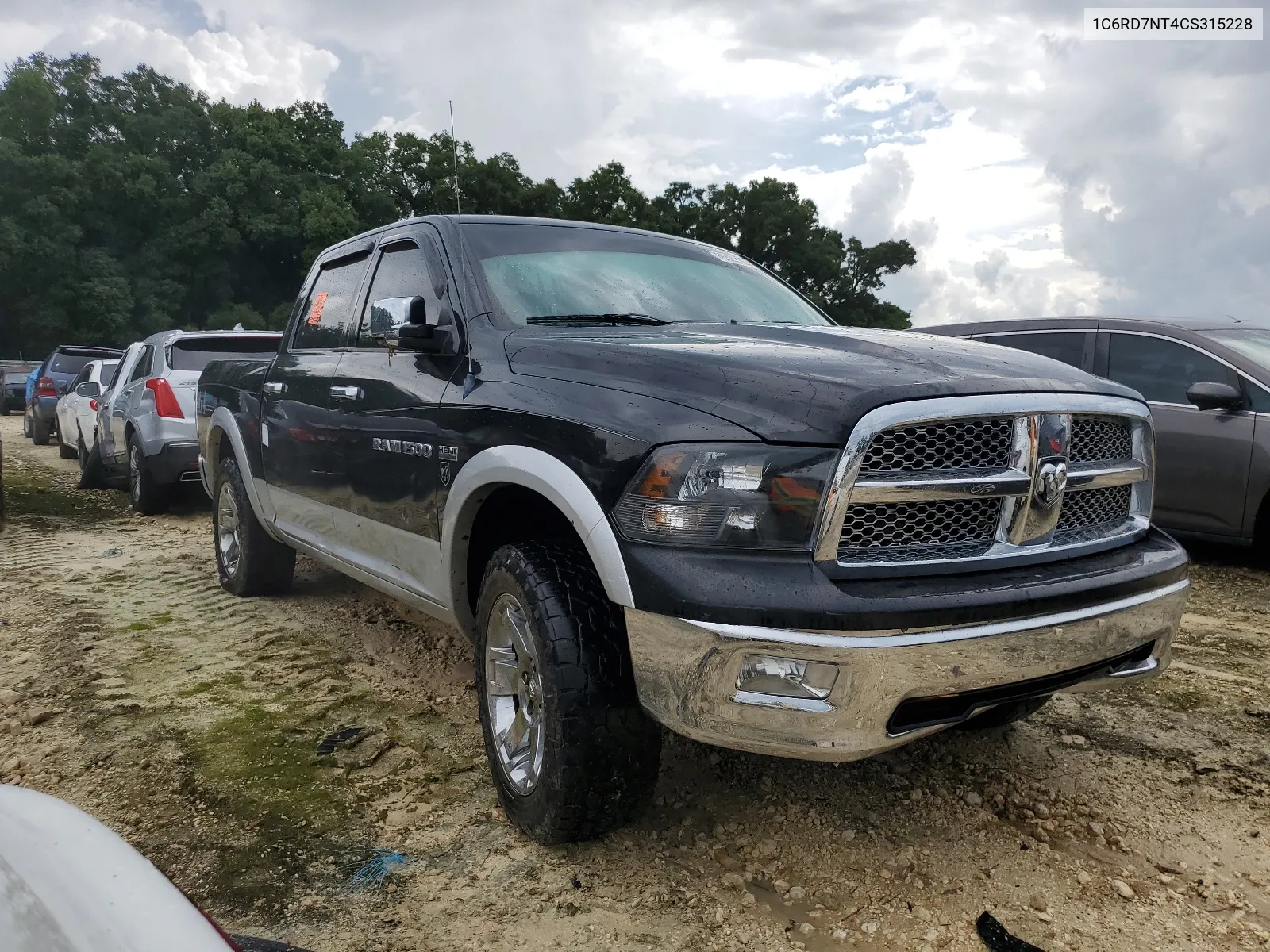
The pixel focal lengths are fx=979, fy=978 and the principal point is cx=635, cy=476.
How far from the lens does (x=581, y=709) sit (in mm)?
2432

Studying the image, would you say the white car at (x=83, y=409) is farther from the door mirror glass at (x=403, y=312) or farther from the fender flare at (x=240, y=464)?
the door mirror glass at (x=403, y=312)

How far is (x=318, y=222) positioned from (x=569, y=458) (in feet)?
126

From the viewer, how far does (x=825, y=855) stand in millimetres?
2701

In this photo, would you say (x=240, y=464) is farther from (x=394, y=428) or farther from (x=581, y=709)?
(x=581, y=709)

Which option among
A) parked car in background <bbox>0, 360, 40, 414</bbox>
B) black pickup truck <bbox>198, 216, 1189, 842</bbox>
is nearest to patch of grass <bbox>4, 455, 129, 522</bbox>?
black pickup truck <bbox>198, 216, 1189, 842</bbox>

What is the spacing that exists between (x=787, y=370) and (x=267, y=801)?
82.7 inches

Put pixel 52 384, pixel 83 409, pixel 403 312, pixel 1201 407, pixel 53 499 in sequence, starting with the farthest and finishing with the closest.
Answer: pixel 52 384 → pixel 83 409 → pixel 53 499 → pixel 1201 407 → pixel 403 312

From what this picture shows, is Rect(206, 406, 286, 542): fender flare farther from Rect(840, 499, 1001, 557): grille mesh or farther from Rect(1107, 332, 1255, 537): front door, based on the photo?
Rect(1107, 332, 1255, 537): front door

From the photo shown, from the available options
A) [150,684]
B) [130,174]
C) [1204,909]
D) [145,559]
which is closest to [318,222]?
[130,174]

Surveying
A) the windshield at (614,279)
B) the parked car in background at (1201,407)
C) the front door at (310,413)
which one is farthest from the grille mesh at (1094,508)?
the parked car in background at (1201,407)

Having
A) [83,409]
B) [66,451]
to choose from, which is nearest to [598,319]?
[83,409]

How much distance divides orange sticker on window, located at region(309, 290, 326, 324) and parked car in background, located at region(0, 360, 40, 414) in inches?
1015

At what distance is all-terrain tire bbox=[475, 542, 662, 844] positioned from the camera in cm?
244

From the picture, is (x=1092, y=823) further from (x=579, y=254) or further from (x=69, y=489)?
(x=69, y=489)
